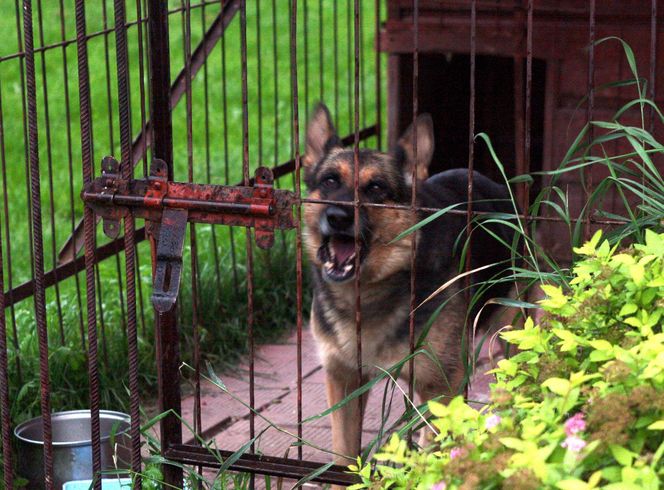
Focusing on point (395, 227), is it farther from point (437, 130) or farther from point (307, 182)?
point (437, 130)

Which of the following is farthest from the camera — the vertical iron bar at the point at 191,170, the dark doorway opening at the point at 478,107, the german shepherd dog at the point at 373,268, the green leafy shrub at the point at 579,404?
the dark doorway opening at the point at 478,107

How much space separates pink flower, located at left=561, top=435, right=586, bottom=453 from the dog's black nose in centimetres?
251

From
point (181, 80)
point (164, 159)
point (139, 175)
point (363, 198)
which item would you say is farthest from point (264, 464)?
point (139, 175)

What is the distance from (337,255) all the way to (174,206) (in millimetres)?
1562

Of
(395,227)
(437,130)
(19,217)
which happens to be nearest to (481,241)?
(395,227)

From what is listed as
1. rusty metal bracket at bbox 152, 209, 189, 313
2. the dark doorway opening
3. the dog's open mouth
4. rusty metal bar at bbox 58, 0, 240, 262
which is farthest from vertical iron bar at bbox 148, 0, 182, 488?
the dark doorway opening

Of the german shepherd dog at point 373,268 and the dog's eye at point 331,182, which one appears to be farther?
the dog's eye at point 331,182

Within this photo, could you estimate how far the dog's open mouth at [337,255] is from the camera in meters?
4.34

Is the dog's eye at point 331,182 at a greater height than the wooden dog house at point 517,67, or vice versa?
the wooden dog house at point 517,67

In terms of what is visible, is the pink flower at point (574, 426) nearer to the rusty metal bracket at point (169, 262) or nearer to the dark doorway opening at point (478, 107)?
the rusty metal bracket at point (169, 262)

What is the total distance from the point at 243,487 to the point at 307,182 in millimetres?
1771

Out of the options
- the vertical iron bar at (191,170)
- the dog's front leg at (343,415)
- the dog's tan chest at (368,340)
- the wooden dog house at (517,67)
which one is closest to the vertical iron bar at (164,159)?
the vertical iron bar at (191,170)

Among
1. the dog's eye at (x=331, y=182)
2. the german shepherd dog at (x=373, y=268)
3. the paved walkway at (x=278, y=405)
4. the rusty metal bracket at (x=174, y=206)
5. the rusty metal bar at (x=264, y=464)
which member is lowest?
the paved walkway at (x=278, y=405)

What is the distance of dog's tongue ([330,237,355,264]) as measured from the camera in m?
4.39
